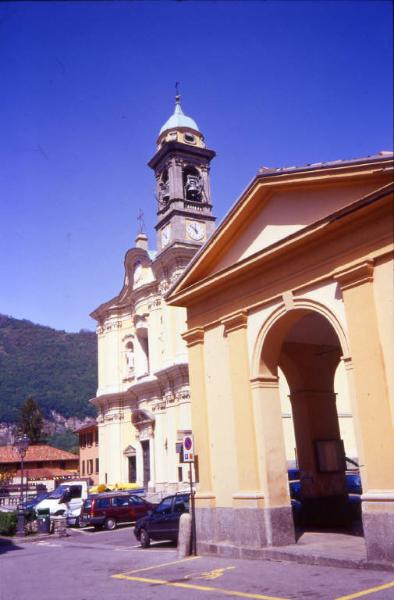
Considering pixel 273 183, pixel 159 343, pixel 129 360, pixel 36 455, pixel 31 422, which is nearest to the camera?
pixel 273 183

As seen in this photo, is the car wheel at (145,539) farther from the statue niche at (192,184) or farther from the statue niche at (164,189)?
the statue niche at (192,184)

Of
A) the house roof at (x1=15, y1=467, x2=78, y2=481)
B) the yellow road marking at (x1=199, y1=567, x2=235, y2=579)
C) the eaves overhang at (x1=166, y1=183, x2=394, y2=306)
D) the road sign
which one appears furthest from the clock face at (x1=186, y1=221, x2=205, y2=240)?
the house roof at (x1=15, y1=467, x2=78, y2=481)

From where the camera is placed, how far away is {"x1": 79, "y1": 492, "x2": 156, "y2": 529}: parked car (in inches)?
892

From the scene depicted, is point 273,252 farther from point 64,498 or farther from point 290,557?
point 64,498

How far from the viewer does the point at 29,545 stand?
19.9 metres

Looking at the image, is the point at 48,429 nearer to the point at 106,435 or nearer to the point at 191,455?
the point at 106,435

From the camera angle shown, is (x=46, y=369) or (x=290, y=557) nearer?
(x=290, y=557)

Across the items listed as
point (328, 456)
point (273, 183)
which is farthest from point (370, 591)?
point (273, 183)

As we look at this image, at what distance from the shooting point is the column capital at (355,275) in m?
10.4

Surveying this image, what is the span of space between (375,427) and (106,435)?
1273 inches

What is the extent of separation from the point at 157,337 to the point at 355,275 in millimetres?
25777

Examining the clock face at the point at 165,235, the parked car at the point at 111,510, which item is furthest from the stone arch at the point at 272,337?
the clock face at the point at 165,235

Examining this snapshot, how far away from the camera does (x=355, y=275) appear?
34.9ft

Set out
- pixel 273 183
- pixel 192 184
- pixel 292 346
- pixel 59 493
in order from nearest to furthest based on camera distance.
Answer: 1. pixel 273 183
2. pixel 292 346
3. pixel 59 493
4. pixel 192 184
